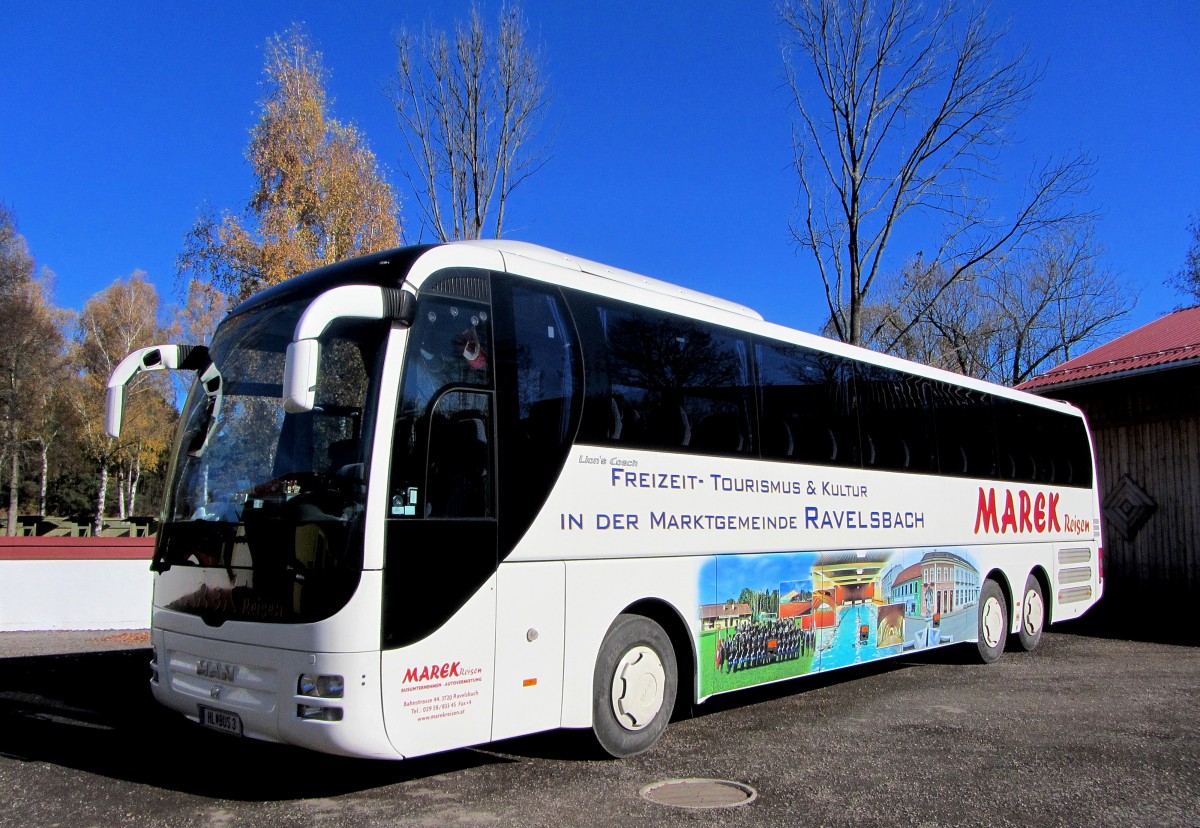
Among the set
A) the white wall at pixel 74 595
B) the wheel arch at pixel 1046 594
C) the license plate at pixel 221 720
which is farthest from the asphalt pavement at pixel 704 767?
the white wall at pixel 74 595

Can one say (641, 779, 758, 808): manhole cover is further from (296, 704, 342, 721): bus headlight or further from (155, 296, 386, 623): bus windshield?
(155, 296, 386, 623): bus windshield

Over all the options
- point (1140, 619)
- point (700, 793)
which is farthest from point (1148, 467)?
point (700, 793)

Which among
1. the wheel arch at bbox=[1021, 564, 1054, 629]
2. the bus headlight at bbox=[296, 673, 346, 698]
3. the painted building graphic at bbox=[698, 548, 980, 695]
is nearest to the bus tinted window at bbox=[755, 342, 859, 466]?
the painted building graphic at bbox=[698, 548, 980, 695]

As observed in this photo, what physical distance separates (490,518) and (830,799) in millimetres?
2643

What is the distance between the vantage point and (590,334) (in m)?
6.46

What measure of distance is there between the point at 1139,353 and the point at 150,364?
1761 cm

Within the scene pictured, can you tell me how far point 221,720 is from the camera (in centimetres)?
529

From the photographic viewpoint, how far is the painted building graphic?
7234mm

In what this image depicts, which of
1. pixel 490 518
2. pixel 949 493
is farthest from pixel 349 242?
pixel 490 518

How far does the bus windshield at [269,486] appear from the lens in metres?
4.94

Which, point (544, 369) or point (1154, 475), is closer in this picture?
point (544, 369)

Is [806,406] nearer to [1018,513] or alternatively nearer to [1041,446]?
[1018,513]

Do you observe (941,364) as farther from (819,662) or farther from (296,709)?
(296,709)

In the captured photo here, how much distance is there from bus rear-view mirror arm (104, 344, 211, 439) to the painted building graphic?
4.05m
